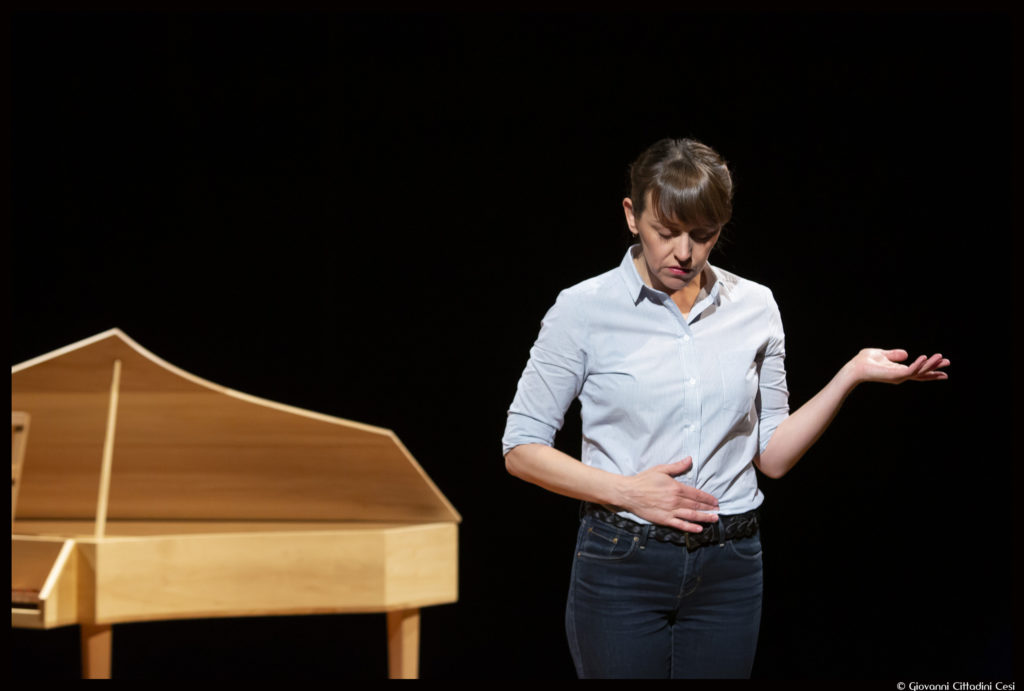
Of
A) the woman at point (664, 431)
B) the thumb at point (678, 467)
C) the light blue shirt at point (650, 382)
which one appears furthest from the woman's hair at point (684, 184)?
the thumb at point (678, 467)

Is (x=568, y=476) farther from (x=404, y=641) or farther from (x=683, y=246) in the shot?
(x=404, y=641)

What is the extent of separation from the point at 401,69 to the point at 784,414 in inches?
86.8

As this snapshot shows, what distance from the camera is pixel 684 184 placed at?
1729 millimetres

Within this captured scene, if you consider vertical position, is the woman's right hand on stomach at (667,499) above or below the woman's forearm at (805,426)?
below

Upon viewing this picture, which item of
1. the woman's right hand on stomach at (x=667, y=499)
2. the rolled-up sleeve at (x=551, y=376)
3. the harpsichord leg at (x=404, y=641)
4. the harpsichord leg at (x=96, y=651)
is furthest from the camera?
the harpsichord leg at (x=404, y=641)

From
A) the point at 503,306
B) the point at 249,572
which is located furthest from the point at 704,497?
the point at 503,306

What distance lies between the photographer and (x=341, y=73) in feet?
12.5

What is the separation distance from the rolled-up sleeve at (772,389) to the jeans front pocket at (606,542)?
12.4 inches

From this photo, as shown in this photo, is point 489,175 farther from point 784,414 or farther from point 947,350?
point 784,414

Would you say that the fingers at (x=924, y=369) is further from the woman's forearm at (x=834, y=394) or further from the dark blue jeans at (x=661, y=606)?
the dark blue jeans at (x=661, y=606)

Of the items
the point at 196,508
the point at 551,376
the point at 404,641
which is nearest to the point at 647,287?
the point at 551,376

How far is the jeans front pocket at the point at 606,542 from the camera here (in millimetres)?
1744

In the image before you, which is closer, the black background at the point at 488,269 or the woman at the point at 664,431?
the woman at the point at 664,431

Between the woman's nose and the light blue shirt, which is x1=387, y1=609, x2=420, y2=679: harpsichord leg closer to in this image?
the light blue shirt
